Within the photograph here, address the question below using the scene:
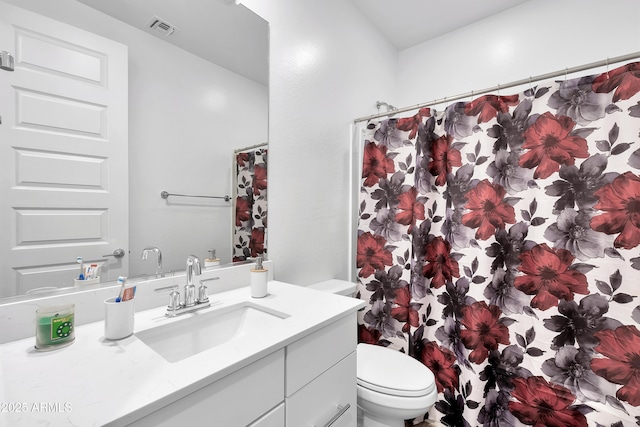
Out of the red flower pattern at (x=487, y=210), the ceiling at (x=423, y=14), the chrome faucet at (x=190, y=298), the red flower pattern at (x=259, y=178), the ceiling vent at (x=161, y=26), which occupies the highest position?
the ceiling at (x=423, y=14)

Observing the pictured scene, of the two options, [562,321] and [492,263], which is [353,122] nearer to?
[492,263]

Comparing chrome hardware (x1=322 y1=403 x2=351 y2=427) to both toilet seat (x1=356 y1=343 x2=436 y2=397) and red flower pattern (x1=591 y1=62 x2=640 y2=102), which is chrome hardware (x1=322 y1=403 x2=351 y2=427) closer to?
toilet seat (x1=356 y1=343 x2=436 y2=397)

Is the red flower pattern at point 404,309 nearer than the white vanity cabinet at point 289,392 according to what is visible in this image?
No

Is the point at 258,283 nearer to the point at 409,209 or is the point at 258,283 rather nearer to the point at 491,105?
the point at 409,209

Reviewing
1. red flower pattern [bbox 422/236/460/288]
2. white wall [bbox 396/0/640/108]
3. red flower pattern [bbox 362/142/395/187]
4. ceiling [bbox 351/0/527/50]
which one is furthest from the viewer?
ceiling [bbox 351/0/527/50]

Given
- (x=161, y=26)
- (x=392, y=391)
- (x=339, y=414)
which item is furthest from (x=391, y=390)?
(x=161, y=26)

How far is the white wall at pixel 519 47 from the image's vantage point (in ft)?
5.51

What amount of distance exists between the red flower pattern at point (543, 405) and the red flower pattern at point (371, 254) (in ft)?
2.91

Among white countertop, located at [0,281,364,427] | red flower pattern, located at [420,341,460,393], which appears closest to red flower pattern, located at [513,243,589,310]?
red flower pattern, located at [420,341,460,393]

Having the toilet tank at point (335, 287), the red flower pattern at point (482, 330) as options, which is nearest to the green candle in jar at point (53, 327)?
the toilet tank at point (335, 287)

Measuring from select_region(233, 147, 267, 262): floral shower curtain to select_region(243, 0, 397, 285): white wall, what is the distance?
58 mm

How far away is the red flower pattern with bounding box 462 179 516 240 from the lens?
1408 mm

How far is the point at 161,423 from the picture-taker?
1.72 feet

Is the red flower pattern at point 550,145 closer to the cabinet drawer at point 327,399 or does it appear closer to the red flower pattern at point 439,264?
the red flower pattern at point 439,264
